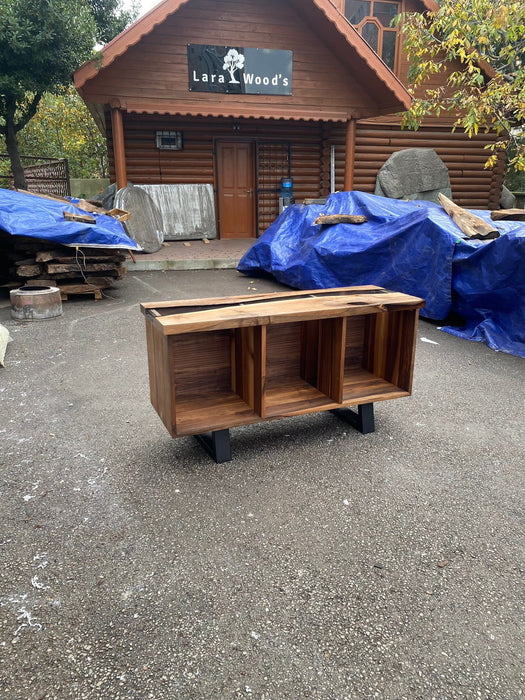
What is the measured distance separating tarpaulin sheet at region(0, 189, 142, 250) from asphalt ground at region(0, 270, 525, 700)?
3460 millimetres

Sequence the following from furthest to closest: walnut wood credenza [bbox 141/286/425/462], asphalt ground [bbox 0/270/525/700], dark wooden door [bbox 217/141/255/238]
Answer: dark wooden door [bbox 217/141/255/238]
walnut wood credenza [bbox 141/286/425/462]
asphalt ground [bbox 0/270/525/700]

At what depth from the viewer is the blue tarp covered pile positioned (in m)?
5.35

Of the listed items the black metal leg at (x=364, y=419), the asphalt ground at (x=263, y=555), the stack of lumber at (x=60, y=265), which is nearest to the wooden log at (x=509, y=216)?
the asphalt ground at (x=263, y=555)

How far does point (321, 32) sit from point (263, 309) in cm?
Answer: 1090

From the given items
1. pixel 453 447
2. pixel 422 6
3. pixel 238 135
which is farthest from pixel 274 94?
pixel 453 447

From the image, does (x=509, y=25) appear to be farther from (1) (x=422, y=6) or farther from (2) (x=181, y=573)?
(2) (x=181, y=573)

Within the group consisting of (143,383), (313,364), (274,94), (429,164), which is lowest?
(143,383)

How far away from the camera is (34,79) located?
9.97 meters

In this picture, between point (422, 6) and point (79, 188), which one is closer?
point (422, 6)

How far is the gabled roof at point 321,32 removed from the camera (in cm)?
936

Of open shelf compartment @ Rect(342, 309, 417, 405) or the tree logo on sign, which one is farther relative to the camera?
the tree logo on sign

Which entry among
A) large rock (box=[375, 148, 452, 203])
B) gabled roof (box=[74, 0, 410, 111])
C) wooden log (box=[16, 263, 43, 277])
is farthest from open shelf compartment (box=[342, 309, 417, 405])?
A: large rock (box=[375, 148, 452, 203])

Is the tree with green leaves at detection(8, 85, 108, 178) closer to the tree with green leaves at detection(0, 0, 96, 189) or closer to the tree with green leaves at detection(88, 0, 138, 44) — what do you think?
the tree with green leaves at detection(88, 0, 138, 44)

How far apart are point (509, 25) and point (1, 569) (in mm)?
10139
